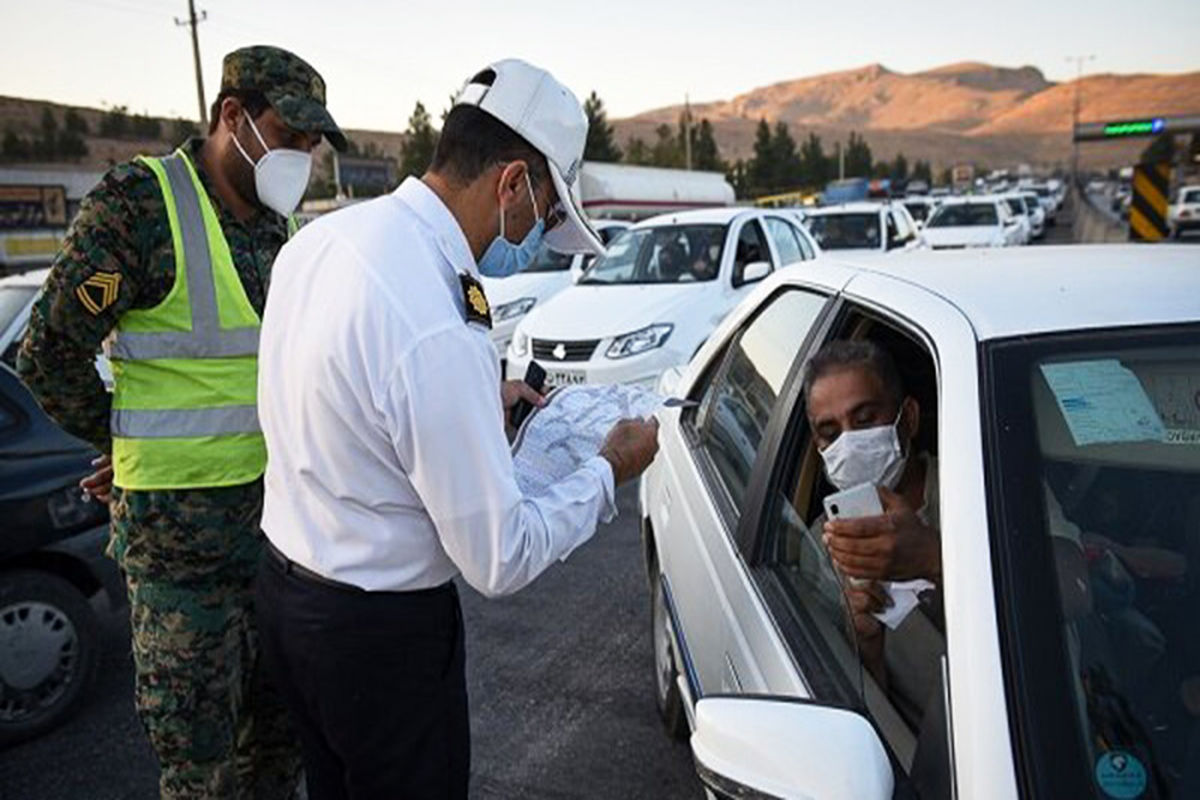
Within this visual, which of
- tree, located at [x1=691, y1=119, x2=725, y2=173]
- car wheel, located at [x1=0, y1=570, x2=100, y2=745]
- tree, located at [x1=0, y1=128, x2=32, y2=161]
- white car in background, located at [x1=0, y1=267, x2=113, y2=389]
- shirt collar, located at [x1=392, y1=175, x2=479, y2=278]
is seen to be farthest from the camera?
tree, located at [x1=691, y1=119, x2=725, y2=173]

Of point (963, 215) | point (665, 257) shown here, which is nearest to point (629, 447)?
point (665, 257)

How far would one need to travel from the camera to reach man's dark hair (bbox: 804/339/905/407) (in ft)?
6.61

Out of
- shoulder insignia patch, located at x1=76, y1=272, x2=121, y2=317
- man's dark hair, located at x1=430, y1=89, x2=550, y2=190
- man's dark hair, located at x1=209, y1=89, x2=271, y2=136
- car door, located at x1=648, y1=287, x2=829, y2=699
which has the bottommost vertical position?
car door, located at x1=648, y1=287, x2=829, y2=699

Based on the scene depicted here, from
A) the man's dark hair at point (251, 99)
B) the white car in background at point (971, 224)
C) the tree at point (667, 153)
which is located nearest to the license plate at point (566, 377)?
the man's dark hair at point (251, 99)

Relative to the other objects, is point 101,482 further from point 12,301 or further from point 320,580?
point 12,301

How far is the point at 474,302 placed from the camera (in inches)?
54.5

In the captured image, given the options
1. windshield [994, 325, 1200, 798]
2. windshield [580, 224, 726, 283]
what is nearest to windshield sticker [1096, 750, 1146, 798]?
windshield [994, 325, 1200, 798]

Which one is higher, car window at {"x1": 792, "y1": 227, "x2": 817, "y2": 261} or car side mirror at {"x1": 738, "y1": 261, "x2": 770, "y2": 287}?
car window at {"x1": 792, "y1": 227, "x2": 817, "y2": 261}

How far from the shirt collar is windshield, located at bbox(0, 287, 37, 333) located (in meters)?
4.74

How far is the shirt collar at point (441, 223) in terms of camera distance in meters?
1.43

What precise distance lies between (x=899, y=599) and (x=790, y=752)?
64cm

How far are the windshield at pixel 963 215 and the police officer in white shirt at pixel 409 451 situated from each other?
18706 mm

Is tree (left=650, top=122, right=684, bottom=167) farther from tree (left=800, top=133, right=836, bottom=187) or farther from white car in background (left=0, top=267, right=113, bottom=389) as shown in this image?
white car in background (left=0, top=267, right=113, bottom=389)

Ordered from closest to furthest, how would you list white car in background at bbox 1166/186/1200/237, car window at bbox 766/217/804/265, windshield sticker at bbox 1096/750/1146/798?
windshield sticker at bbox 1096/750/1146/798 → car window at bbox 766/217/804/265 → white car in background at bbox 1166/186/1200/237
